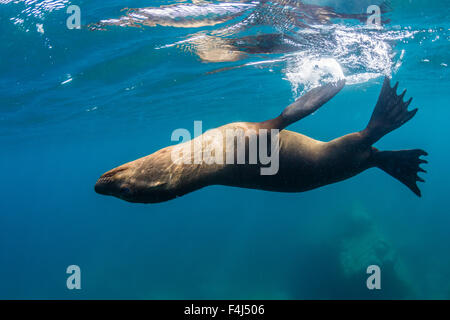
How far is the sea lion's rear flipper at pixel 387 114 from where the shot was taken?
3.88 m

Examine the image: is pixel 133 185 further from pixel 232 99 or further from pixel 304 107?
pixel 232 99

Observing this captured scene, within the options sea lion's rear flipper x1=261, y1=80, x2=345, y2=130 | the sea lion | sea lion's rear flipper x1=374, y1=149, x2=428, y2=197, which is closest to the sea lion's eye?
the sea lion

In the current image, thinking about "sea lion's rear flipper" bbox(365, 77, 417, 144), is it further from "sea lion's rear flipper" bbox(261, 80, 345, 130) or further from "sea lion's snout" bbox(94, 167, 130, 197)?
"sea lion's snout" bbox(94, 167, 130, 197)

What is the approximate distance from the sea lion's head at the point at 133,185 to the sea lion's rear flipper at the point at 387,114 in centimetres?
302

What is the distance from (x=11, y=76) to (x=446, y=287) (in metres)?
25.5

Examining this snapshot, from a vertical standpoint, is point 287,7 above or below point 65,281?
above

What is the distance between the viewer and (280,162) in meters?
3.61

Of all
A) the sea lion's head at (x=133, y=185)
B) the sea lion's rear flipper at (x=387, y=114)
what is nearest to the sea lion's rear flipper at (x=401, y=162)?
the sea lion's rear flipper at (x=387, y=114)

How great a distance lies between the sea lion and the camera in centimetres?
295

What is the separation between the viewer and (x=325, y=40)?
9258mm
